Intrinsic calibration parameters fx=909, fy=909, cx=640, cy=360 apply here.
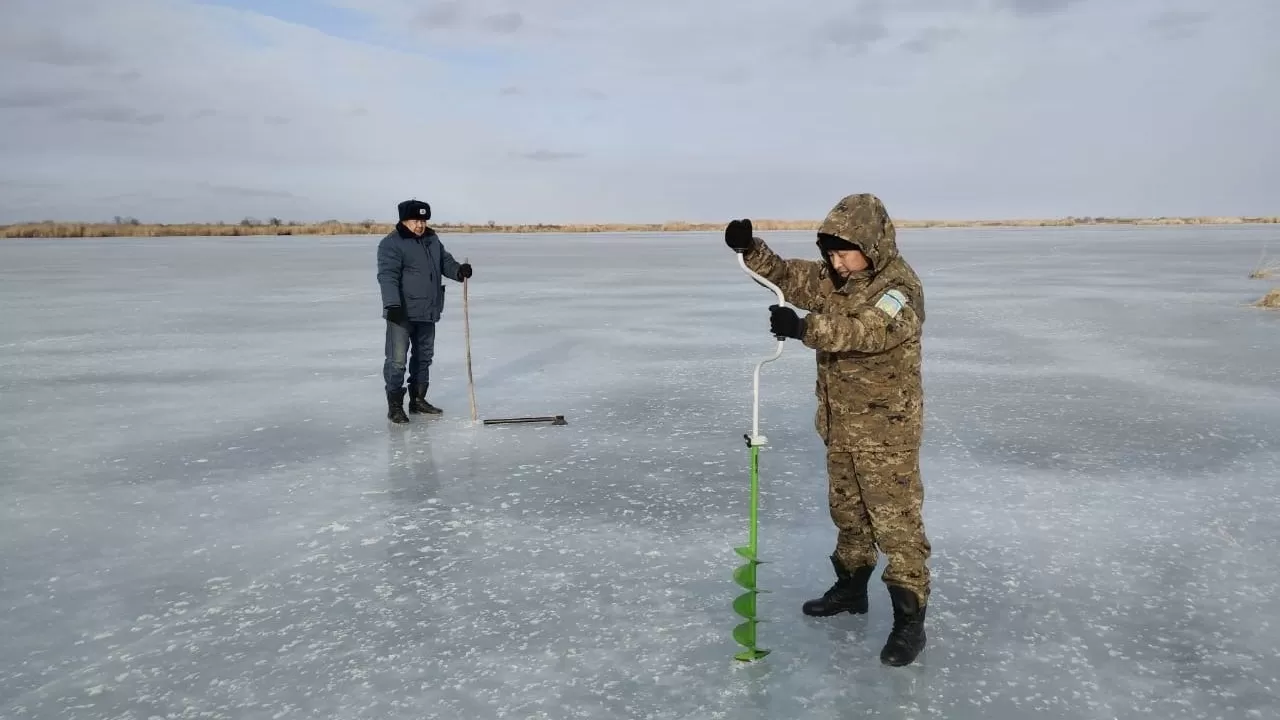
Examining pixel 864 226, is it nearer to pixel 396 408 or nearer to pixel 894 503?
pixel 894 503

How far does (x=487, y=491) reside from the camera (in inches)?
190

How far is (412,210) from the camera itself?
6465 mm

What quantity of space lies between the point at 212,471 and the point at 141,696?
2644 mm

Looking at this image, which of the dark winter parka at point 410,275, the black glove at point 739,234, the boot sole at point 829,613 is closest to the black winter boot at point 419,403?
the dark winter parka at point 410,275

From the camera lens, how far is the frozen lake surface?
286cm

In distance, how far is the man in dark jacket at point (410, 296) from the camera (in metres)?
6.47

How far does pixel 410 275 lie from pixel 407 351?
21.6 inches

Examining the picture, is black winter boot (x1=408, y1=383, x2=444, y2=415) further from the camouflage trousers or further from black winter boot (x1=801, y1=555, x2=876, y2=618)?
the camouflage trousers

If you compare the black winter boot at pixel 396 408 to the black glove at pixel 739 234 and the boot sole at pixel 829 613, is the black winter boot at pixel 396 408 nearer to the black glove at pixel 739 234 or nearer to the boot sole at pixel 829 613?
the boot sole at pixel 829 613

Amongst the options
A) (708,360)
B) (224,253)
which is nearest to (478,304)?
(708,360)

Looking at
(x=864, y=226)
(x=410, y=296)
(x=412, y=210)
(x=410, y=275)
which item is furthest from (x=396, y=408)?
(x=864, y=226)

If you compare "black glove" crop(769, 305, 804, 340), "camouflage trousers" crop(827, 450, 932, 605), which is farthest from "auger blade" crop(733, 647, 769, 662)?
"black glove" crop(769, 305, 804, 340)

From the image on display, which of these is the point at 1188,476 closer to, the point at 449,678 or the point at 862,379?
the point at 862,379

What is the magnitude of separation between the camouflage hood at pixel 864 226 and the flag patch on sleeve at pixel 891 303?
150 millimetres
